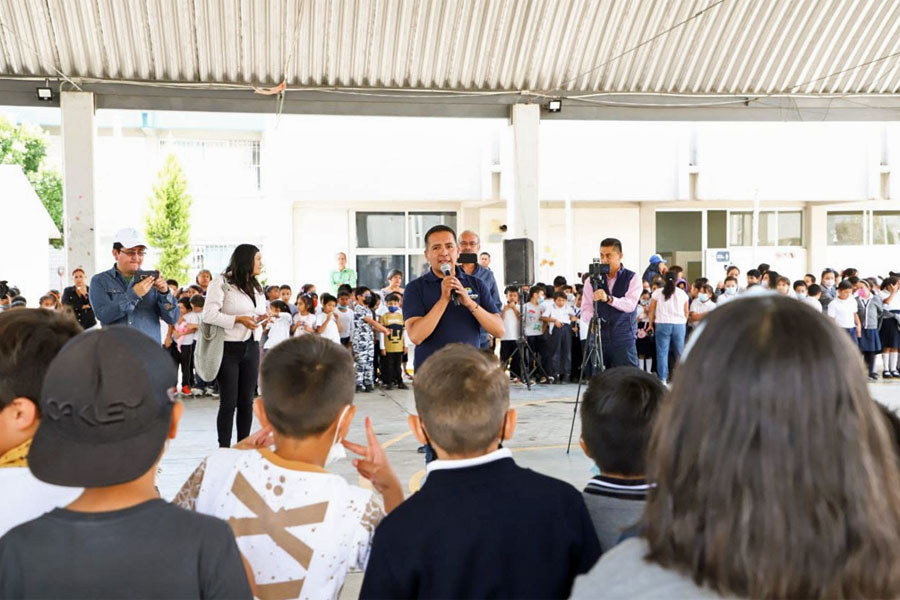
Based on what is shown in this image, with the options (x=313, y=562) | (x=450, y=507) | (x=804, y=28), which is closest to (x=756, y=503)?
(x=450, y=507)

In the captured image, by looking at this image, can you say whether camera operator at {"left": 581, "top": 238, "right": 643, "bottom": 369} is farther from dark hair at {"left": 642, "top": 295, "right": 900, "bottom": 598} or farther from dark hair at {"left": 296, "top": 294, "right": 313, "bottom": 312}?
dark hair at {"left": 642, "top": 295, "right": 900, "bottom": 598}

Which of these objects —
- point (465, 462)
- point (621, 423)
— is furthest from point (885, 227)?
point (465, 462)

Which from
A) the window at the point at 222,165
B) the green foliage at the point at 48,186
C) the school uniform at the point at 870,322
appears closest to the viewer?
the school uniform at the point at 870,322

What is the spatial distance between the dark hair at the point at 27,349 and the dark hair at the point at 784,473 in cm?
156

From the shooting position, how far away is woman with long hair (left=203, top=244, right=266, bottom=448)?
5973mm

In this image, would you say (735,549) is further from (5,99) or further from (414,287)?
(5,99)

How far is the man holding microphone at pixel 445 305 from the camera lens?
4.73 m

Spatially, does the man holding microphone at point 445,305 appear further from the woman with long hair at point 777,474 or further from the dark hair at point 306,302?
the dark hair at point 306,302

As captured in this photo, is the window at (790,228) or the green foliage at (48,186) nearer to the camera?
the window at (790,228)

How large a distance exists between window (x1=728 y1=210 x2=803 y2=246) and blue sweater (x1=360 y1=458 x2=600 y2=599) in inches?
869

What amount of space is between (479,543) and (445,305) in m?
2.92

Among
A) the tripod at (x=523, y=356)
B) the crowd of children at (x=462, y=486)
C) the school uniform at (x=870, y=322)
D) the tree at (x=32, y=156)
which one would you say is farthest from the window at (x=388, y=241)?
the crowd of children at (x=462, y=486)

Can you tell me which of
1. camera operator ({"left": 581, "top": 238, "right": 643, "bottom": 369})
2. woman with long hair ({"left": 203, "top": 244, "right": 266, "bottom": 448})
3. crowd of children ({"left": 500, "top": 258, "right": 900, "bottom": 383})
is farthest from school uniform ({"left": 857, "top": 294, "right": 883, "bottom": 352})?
woman with long hair ({"left": 203, "top": 244, "right": 266, "bottom": 448})

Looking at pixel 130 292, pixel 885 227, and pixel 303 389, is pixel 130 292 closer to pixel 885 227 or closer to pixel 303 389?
pixel 303 389
